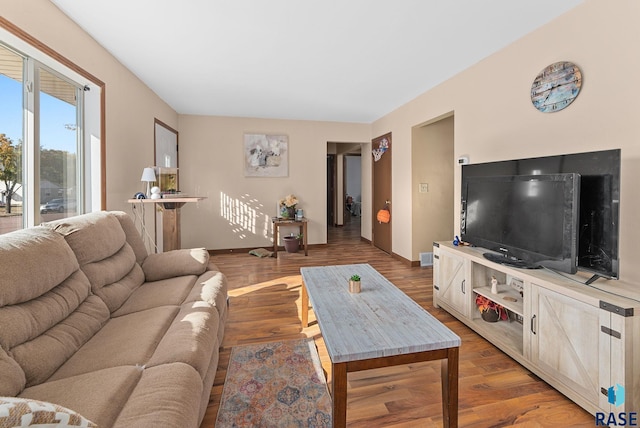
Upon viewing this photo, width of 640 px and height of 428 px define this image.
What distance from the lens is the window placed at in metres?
1.90

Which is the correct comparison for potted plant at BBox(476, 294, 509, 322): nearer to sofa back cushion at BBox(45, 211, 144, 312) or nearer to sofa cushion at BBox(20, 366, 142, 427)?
sofa cushion at BBox(20, 366, 142, 427)

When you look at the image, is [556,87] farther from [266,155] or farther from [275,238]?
[266,155]

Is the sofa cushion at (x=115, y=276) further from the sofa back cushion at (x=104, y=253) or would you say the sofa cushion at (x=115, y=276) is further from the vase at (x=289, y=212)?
the vase at (x=289, y=212)

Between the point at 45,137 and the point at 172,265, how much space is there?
4.36 feet

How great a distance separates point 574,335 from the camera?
157cm

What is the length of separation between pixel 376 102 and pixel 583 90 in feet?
8.84

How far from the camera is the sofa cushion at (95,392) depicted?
0.95 meters

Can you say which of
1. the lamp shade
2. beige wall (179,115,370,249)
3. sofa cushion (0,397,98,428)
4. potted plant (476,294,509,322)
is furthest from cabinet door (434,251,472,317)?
beige wall (179,115,370,249)

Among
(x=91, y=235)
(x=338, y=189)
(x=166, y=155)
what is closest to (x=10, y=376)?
(x=91, y=235)

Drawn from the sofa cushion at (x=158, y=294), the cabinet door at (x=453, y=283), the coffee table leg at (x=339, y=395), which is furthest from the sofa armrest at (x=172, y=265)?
the cabinet door at (x=453, y=283)

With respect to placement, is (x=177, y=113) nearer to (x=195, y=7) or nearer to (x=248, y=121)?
(x=248, y=121)

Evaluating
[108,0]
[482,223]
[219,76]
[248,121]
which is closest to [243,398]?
[482,223]

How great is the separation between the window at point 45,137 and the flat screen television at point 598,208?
3546 mm

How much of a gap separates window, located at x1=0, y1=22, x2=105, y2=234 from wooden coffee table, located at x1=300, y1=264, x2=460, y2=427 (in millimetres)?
2112
